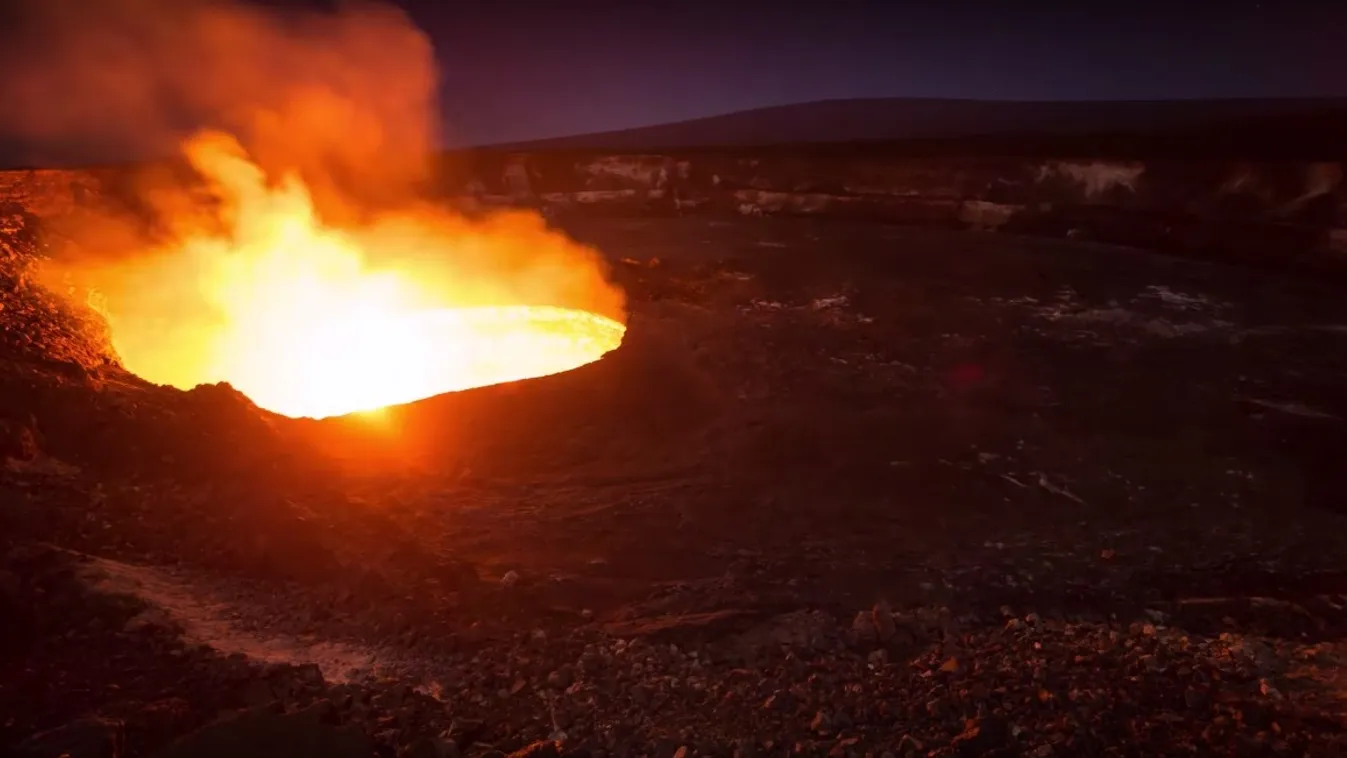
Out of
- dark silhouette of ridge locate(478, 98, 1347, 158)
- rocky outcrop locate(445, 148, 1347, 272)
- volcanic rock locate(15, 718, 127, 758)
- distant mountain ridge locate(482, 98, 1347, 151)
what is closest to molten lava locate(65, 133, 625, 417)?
rocky outcrop locate(445, 148, 1347, 272)

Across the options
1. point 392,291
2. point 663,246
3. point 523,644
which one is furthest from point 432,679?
point 663,246

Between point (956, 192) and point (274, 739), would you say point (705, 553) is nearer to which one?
point (274, 739)

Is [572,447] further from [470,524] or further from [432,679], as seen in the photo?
[432,679]

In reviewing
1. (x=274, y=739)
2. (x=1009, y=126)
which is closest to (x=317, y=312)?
(x=274, y=739)

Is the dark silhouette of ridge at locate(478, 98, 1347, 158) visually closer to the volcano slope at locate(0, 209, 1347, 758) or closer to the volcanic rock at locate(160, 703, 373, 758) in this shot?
the volcano slope at locate(0, 209, 1347, 758)

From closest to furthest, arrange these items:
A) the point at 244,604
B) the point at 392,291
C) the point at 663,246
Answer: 1. the point at 244,604
2. the point at 392,291
3. the point at 663,246

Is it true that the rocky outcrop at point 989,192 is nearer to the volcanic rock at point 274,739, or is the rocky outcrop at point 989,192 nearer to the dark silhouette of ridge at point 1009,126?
the dark silhouette of ridge at point 1009,126

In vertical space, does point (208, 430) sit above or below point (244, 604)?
above
